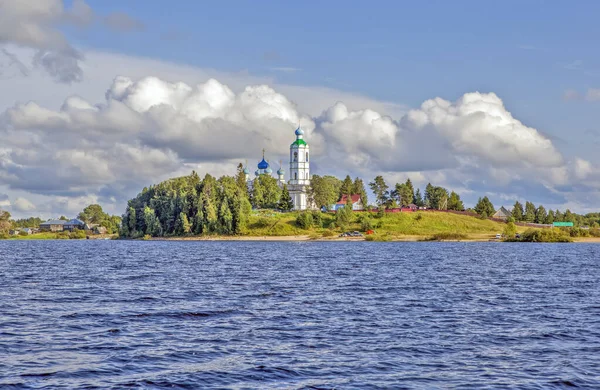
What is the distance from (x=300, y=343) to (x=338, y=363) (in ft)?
13.7

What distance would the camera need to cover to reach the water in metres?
24.7

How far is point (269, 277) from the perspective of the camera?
217 ft

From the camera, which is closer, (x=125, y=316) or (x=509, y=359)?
(x=509, y=359)

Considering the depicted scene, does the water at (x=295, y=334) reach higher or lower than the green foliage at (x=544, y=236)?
lower

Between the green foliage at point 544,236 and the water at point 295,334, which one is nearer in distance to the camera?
the water at point 295,334

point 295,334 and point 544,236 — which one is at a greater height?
point 544,236

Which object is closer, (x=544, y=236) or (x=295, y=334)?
(x=295, y=334)

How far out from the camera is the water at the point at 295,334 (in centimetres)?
2473

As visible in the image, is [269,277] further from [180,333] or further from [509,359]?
[509,359]

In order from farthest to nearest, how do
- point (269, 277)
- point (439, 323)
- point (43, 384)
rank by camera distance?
point (269, 277)
point (439, 323)
point (43, 384)

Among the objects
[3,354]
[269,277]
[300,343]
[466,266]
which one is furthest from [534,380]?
[466,266]

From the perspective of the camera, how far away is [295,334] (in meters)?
32.9

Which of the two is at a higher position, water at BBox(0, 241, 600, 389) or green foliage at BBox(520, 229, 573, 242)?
green foliage at BBox(520, 229, 573, 242)

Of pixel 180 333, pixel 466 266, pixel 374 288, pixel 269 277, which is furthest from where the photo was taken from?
pixel 466 266
